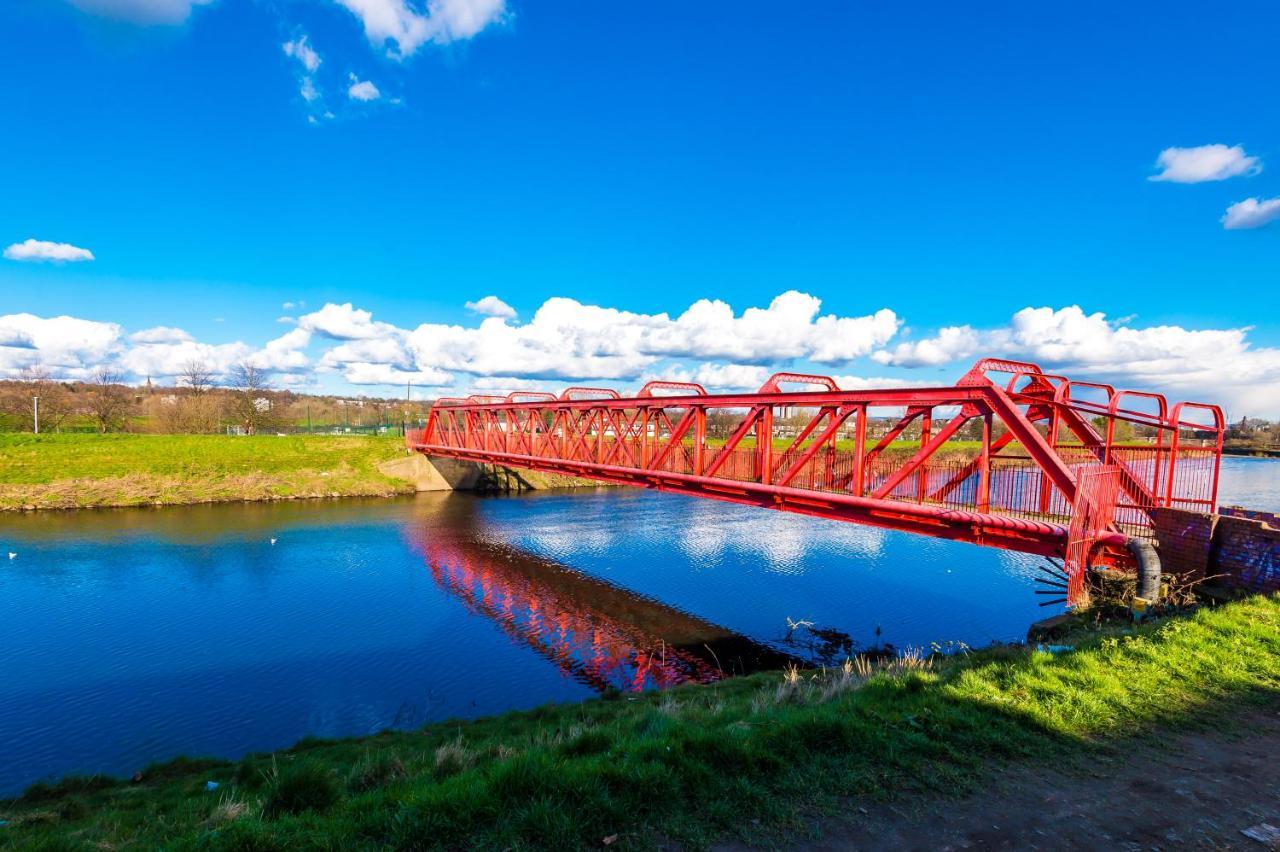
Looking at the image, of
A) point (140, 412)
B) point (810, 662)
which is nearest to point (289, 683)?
point (810, 662)

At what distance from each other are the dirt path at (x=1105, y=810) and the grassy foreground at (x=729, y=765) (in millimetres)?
261

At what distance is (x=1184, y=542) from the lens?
43.7ft

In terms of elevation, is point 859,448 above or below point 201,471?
above

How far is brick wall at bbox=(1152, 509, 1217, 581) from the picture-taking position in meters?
12.9

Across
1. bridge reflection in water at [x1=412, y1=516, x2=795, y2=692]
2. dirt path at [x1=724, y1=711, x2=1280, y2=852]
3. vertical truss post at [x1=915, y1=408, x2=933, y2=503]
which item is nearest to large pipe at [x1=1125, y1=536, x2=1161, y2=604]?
vertical truss post at [x1=915, y1=408, x2=933, y2=503]

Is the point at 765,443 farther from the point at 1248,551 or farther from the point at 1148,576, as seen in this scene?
the point at 1248,551

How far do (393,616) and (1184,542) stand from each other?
21551 millimetres

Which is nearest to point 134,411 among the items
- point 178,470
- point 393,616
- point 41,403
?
point 41,403

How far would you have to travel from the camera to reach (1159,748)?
6254 mm

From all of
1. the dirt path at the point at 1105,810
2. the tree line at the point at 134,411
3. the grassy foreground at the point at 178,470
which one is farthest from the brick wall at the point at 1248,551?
the tree line at the point at 134,411

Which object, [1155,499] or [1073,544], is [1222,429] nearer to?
[1155,499]

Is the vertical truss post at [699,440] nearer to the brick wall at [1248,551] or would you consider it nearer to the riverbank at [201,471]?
the brick wall at [1248,551]

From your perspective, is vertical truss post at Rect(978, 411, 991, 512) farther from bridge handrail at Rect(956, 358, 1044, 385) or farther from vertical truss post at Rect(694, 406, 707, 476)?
vertical truss post at Rect(694, 406, 707, 476)

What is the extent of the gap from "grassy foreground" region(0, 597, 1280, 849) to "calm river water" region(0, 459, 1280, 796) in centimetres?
373
